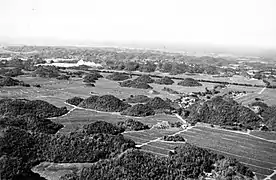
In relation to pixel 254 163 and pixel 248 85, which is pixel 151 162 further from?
pixel 248 85

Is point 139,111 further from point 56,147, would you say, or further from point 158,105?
point 56,147

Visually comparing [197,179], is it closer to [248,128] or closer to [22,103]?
[248,128]

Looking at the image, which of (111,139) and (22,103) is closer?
Result: (111,139)

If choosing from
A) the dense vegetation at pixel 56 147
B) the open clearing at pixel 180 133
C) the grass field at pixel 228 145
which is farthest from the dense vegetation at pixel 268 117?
the dense vegetation at pixel 56 147

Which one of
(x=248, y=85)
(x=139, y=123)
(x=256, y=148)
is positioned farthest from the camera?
(x=248, y=85)

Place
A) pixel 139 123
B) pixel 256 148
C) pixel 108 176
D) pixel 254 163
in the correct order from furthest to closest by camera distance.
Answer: pixel 139 123, pixel 256 148, pixel 254 163, pixel 108 176

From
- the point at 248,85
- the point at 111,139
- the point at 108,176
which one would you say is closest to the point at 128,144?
the point at 111,139

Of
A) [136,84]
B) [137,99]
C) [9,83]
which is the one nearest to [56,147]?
[137,99]
